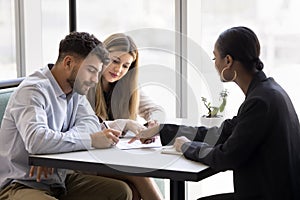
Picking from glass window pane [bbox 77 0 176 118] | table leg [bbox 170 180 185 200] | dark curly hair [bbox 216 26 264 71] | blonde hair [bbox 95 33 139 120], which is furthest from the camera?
glass window pane [bbox 77 0 176 118]

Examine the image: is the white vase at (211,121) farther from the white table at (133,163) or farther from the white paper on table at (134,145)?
the white table at (133,163)

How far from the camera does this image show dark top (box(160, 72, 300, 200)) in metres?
1.91

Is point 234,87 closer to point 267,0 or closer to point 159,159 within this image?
point 267,0

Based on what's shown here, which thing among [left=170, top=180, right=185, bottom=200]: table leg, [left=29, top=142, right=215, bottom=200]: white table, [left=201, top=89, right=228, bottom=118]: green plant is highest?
[left=201, top=89, right=228, bottom=118]: green plant

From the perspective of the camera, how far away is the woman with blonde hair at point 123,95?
282 centimetres

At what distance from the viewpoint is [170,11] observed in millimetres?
3492

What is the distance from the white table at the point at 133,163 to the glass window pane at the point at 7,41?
1.74 metres

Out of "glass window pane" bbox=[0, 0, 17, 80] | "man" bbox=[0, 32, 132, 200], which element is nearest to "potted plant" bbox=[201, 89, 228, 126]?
"man" bbox=[0, 32, 132, 200]

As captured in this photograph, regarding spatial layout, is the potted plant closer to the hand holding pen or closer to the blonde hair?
the blonde hair

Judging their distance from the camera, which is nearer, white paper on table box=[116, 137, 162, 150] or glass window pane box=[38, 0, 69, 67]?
white paper on table box=[116, 137, 162, 150]

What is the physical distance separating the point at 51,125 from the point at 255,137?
91 cm

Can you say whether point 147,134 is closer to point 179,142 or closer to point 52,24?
point 179,142

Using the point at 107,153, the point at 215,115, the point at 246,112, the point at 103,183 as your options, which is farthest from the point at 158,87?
the point at 246,112

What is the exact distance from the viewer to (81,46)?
7.74 feet
